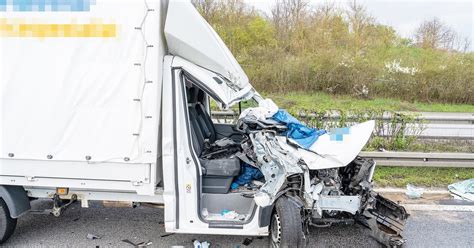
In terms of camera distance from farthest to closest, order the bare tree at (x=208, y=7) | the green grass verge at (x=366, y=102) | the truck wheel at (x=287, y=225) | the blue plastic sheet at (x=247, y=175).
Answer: the bare tree at (x=208, y=7) → the green grass verge at (x=366, y=102) → the blue plastic sheet at (x=247, y=175) → the truck wheel at (x=287, y=225)

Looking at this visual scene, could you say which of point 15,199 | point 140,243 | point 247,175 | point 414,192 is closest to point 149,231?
point 140,243

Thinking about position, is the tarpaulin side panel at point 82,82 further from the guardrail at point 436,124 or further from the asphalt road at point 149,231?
the guardrail at point 436,124

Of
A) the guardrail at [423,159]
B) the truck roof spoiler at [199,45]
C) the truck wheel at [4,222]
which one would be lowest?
the truck wheel at [4,222]

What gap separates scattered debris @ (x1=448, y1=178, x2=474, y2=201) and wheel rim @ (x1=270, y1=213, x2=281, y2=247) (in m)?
3.66

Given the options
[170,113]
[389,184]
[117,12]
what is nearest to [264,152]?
[170,113]

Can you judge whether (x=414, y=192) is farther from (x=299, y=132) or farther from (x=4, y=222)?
(x=4, y=222)

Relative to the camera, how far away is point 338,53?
17547 millimetres

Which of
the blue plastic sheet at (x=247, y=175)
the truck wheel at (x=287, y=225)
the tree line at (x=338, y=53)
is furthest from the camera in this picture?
Answer: the tree line at (x=338, y=53)

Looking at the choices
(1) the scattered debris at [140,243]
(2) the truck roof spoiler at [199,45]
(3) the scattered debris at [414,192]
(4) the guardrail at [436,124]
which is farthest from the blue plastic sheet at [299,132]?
(3) the scattered debris at [414,192]

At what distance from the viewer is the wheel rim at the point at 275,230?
3865 mm

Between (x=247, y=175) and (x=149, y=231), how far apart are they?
56.0 inches

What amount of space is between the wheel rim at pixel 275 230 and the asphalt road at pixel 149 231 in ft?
1.37

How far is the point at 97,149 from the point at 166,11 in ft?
5.25

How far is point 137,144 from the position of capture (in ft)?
12.5
